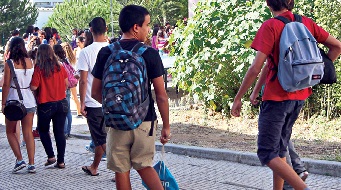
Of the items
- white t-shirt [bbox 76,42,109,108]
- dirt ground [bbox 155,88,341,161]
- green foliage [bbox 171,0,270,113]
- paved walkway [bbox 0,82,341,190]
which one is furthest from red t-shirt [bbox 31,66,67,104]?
green foliage [bbox 171,0,270,113]

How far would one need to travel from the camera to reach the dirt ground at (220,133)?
29.2 feet

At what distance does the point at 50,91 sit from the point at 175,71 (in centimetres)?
493

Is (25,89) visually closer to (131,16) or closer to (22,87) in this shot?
(22,87)

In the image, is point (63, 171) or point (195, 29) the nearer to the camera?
point (63, 171)

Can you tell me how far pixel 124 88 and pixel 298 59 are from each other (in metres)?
1.33

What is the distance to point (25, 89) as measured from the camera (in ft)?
28.8

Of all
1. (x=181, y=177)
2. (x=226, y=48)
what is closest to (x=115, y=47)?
(x=181, y=177)

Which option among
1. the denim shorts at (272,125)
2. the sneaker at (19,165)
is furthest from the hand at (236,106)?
the sneaker at (19,165)

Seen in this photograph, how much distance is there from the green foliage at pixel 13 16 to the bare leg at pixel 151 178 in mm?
33665

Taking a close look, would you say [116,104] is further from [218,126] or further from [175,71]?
[175,71]

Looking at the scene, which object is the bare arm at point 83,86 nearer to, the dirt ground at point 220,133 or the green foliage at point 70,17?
the dirt ground at point 220,133

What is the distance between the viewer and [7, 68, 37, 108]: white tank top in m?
8.70

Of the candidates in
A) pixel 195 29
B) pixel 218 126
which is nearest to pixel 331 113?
pixel 218 126

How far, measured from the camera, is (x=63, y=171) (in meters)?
8.66
